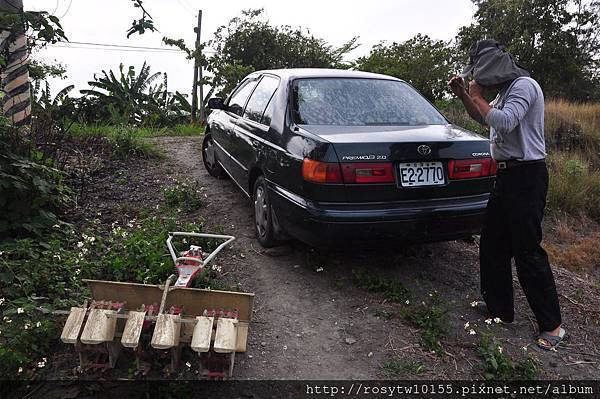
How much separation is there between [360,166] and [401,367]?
4.38 feet

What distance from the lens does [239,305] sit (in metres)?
2.82

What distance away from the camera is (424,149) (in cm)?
339

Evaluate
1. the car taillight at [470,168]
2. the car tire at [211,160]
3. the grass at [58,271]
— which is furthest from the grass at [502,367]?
the car tire at [211,160]

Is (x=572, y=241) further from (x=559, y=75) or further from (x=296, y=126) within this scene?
(x=559, y=75)

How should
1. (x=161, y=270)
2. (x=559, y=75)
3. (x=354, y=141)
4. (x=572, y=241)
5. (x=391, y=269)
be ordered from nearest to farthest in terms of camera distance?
(x=354, y=141) → (x=161, y=270) → (x=391, y=269) → (x=572, y=241) → (x=559, y=75)

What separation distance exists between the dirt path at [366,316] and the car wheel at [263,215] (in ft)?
0.39

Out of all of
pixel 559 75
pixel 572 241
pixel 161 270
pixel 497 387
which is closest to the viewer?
pixel 497 387

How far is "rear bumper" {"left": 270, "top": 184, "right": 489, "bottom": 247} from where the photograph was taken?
3.33 m

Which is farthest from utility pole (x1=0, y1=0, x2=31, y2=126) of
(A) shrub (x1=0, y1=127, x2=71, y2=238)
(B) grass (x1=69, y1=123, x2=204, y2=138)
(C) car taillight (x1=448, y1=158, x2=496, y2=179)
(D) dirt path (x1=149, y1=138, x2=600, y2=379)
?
(C) car taillight (x1=448, y1=158, x2=496, y2=179)

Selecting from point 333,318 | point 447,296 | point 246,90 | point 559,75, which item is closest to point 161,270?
point 333,318

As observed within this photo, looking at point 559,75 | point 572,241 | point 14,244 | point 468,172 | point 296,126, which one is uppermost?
point 559,75

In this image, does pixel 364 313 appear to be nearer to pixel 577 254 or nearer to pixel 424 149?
pixel 424 149

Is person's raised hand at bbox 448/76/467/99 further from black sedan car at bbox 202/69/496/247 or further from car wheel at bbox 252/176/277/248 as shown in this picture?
car wheel at bbox 252/176/277/248

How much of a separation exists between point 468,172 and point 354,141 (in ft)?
3.08
